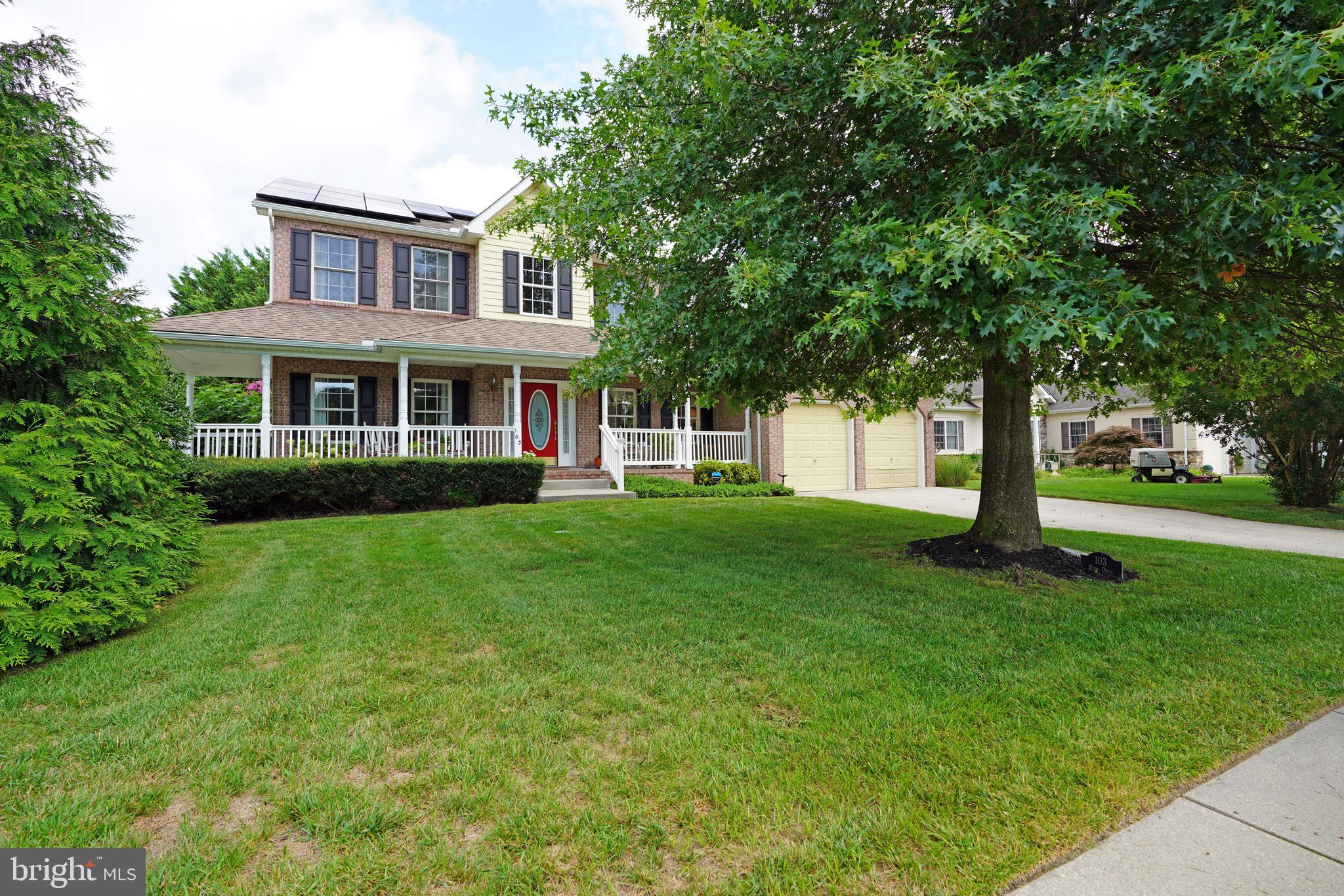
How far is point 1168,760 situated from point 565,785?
2.45m

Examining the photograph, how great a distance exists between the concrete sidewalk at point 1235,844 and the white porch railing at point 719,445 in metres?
13.2

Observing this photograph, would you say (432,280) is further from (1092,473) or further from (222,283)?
(1092,473)

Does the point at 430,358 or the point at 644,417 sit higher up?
the point at 430,358

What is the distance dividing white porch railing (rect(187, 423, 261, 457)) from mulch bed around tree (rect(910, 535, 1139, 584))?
11.8m

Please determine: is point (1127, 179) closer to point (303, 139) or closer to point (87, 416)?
point (87, 416)

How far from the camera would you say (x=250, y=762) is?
2.41 m

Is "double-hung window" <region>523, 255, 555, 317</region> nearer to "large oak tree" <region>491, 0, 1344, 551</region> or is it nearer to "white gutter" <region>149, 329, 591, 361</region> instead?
"white gutter" <region>149, 329, 591, 361</region>

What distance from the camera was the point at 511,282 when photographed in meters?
15.0

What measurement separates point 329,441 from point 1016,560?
11.9 metres

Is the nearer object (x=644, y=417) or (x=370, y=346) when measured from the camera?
(x=370, y=346)

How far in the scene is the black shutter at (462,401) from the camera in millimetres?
14242

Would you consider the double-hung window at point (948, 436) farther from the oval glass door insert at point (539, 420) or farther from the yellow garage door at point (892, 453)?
the oval glass door insert at point (539, 420)

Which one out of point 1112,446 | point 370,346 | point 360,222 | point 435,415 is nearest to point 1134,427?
point 1112,446

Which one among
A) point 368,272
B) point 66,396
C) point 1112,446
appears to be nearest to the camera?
point 66,396
